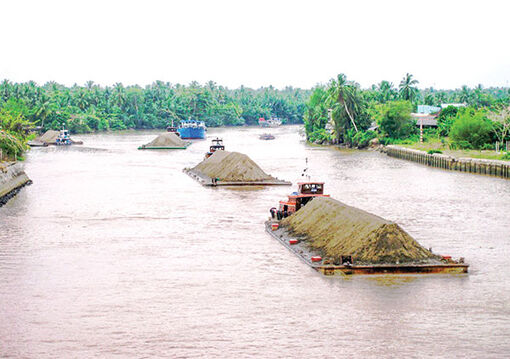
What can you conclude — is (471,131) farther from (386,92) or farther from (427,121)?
(386,92)

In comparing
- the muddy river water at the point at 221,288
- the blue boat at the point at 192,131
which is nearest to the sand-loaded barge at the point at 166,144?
the blue boat at the point at 192,131

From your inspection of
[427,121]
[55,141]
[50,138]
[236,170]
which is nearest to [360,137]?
[427,121]

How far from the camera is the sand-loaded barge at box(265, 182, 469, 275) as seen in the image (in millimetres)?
24375

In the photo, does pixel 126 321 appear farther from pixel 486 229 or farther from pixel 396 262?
pixel 486 229

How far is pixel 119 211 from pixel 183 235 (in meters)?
9.16

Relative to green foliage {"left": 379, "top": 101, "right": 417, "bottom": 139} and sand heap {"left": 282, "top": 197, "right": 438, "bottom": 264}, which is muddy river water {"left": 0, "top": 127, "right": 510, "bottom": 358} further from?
green foliage {"left": 379, "top": 101, "right": 417, "bottom": 139}

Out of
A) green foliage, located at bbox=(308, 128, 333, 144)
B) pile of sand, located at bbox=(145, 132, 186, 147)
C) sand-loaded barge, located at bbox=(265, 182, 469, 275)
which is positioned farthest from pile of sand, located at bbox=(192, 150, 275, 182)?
Result: green foliage, located at bbox=(308, 128, 333, 144)

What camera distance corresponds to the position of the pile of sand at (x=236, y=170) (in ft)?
184

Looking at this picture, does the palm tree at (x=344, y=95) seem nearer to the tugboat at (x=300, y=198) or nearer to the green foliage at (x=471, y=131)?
the green foliage at (x=471, y=131)

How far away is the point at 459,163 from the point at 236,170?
76.4ft

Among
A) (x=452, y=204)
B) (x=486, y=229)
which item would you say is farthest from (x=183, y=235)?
(x=452, y=204)

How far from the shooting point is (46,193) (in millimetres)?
50812

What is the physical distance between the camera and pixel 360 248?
25.0 metres

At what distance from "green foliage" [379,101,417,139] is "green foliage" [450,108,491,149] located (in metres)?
20.7
